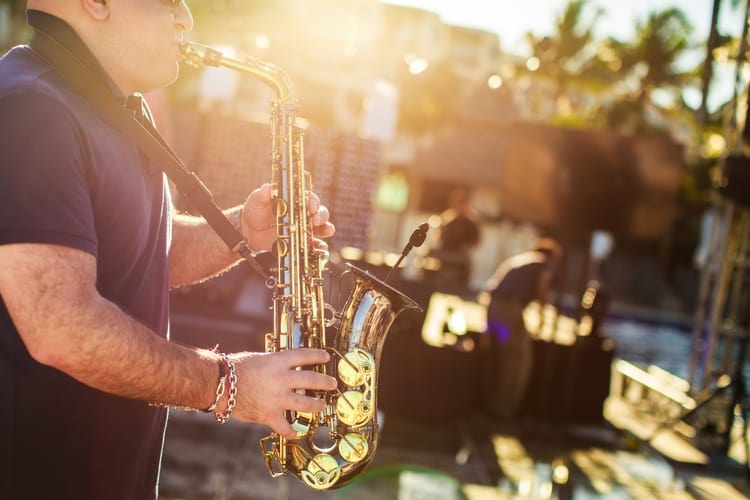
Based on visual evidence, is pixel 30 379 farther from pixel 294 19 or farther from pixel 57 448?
pixel 294 19

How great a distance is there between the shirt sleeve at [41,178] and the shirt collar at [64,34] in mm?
193

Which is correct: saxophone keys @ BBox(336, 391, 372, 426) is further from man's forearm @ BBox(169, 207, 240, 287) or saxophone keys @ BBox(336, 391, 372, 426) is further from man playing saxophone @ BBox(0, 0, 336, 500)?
man's forearm @ BBox(169, 207, 240, 287)

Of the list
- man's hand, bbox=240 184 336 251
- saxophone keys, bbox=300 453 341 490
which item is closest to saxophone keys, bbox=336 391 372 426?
saxophone keys, bbox=300 453 341 490

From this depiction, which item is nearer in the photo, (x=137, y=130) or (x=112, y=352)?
(x=112, y=352)

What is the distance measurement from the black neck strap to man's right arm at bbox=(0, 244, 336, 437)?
0.37 meters

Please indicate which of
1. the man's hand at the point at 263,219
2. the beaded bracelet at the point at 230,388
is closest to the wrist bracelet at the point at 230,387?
the beaded bracelet at the point at 230,388

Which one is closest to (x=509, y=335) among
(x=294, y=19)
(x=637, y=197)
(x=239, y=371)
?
(x=637, y=197)

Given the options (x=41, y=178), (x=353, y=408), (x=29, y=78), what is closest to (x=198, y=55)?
(x=29, y=78)

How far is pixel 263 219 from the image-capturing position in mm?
2236

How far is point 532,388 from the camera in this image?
315 inches

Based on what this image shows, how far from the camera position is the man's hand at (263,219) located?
2.23 metres

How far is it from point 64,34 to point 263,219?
32.0 inches

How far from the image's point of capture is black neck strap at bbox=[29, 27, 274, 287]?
5.09 ft

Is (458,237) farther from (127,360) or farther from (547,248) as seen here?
(127,360)
